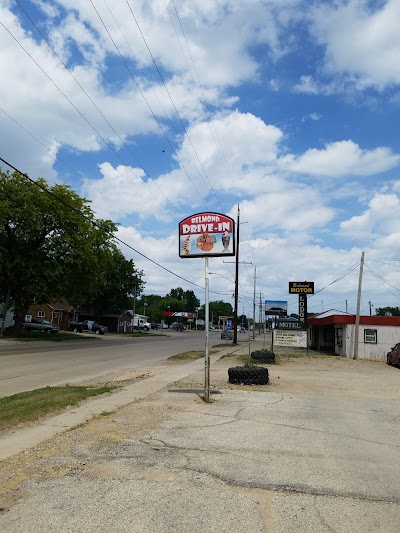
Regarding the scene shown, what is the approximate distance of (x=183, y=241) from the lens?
12641 mm

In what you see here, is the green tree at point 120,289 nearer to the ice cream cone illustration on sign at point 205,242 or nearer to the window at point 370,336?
the window at point 370,336

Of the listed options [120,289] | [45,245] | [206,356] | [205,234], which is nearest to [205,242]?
[205,234]

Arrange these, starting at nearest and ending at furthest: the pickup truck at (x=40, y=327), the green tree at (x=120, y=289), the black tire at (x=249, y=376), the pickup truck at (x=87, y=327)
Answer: the black tire at (x=249, y=376) < the pickup truck at (x=40, y=327) < the pickup truck at (x=87, y=327) < the green tree at (x=120, y=289)

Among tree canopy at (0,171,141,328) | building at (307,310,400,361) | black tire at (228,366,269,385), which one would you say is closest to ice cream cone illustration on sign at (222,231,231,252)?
black tire at (228,366,269,385)

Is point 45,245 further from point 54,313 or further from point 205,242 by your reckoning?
point 205,242

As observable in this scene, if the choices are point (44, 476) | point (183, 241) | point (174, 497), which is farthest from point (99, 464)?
point (183, 241)

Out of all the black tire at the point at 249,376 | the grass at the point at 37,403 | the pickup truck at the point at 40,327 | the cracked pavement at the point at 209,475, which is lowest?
the cracked pavement at the point at 209,475

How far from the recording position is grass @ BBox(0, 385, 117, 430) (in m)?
8.48

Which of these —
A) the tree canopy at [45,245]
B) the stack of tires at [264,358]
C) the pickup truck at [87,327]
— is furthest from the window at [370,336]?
the pickup truck at [87,327]

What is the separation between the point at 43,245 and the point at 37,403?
3647 centimetres

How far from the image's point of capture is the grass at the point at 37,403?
848 centimetres

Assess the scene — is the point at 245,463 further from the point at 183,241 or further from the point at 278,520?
the point at 183,241

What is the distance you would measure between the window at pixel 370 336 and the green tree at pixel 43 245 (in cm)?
2234

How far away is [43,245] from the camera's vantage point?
145 feet
